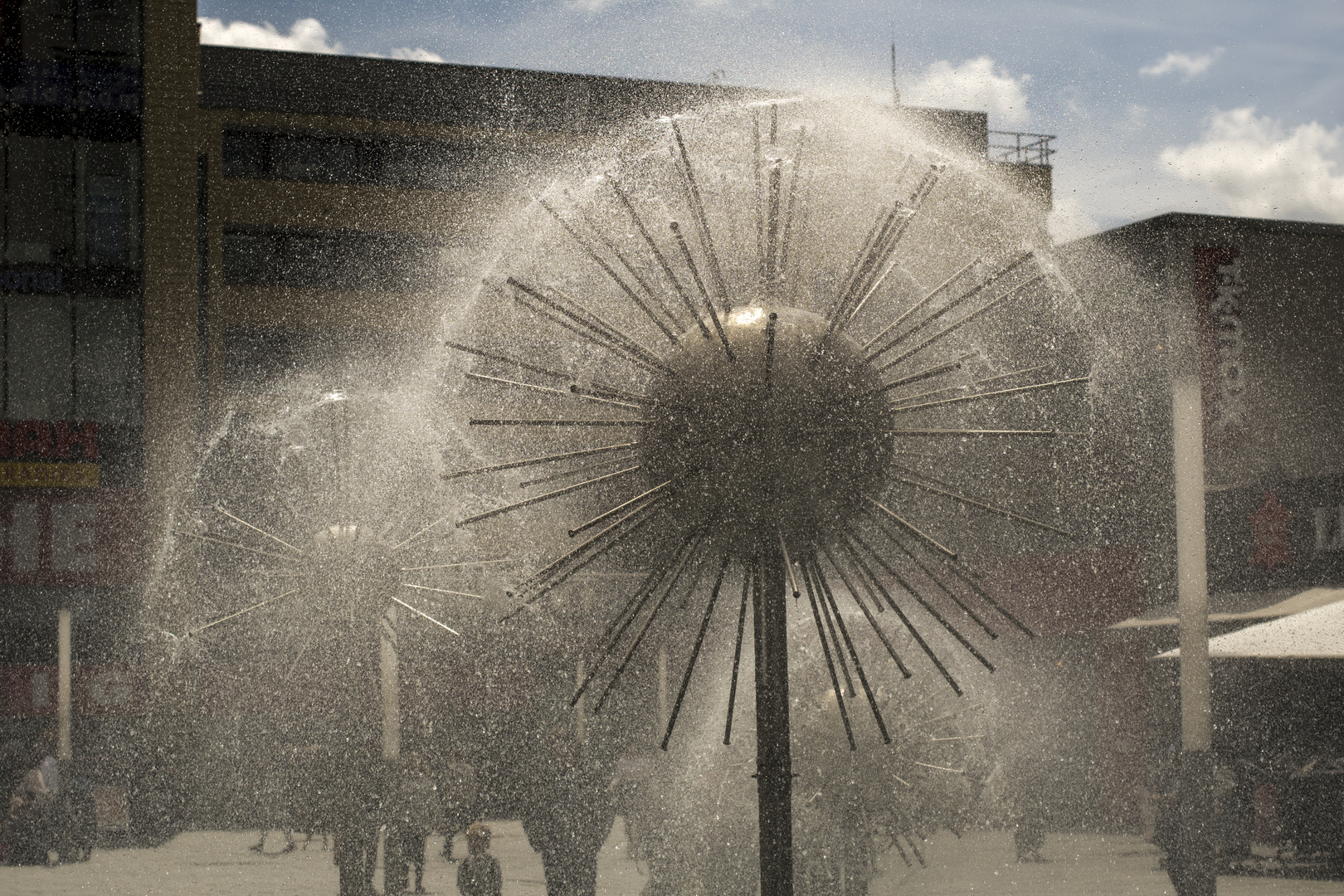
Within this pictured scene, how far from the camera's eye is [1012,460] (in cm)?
1543

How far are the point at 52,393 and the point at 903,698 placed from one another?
17.2m

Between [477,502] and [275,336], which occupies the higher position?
[275,336]

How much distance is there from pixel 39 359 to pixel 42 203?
94.2 inches

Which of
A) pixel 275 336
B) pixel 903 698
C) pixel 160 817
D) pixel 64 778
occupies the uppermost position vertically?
pixel 275 336

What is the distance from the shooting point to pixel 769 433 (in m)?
3.34

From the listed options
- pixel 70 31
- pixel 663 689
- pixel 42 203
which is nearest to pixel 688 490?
pixel 663 689

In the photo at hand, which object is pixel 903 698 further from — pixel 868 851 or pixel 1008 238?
pixel 1008 238

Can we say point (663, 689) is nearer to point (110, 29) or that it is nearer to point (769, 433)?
point (110, 29)

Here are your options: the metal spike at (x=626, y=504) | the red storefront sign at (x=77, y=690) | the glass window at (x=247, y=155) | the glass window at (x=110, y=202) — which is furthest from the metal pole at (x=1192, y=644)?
the glass window at (x=247, y=155)

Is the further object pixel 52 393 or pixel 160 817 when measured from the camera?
pixel 52 393

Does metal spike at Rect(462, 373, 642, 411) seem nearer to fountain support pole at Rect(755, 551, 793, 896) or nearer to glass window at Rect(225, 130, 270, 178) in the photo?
fountain support pole at Rect(755, 551, 793, 896)

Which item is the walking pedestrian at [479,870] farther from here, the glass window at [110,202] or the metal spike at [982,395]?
the glass window at [110,202]

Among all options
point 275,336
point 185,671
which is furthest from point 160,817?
point 275,336

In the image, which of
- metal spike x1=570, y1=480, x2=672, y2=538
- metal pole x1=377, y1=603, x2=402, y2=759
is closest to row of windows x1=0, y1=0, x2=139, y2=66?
metal pole x1=377, y1=603, x2=402, y2=759
